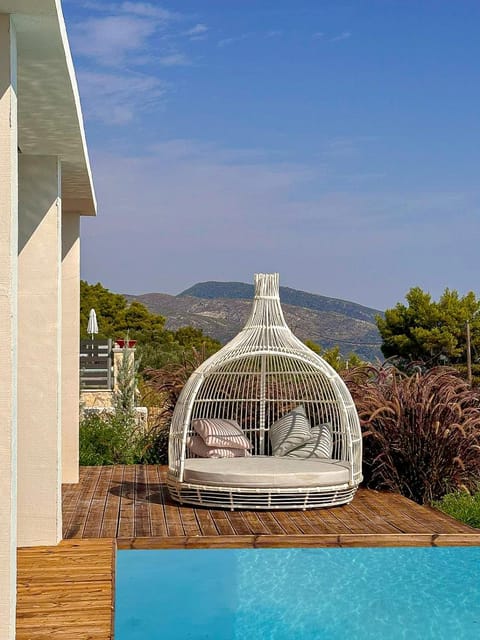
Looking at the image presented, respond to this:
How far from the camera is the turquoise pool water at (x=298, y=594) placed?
5.55m

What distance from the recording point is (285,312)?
177 ft

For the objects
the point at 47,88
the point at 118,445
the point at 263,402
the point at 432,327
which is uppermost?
the point at 47,88

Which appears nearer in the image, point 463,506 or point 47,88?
point 47,88

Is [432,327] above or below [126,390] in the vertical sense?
above

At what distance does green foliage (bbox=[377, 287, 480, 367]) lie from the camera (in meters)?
27.8

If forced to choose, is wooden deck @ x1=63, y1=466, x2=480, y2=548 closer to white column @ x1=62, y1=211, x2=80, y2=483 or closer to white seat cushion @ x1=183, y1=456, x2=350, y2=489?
white seat cushion @ x1=183, y1=456, x2=350, y2=489

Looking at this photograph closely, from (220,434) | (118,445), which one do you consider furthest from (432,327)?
(220,434)

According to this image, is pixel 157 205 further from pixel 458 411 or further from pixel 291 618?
pixel 291 618

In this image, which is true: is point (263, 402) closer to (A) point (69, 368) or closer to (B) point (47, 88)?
(A) point (69, 368)

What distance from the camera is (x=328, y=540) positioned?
21.9ft

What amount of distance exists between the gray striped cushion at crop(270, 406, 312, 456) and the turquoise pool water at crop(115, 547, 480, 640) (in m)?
2.29

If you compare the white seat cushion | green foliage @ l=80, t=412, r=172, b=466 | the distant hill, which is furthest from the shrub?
the distant hill

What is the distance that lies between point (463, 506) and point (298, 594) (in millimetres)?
2538

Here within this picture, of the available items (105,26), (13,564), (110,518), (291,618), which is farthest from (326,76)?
(13,564)
